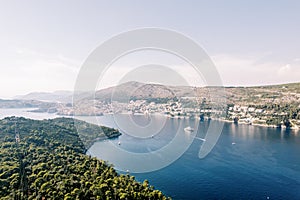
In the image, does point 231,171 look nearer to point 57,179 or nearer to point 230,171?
point 230,171

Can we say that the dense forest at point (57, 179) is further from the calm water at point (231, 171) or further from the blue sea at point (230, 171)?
the blue sea at point (230, 171)

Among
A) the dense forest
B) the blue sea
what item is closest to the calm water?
the blue sea

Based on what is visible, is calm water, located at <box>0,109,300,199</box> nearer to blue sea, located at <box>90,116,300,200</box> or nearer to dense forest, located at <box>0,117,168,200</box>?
blue sea, located at <box>90,116,300,200</box>

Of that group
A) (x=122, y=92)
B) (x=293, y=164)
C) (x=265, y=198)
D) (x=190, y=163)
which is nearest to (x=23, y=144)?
(x=190, y=163)

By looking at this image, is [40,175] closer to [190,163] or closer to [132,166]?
[132,166]

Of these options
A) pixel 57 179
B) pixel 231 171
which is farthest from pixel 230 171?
pixel 57 179

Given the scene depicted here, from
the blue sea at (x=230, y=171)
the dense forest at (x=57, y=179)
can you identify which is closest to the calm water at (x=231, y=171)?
the blue sea at (x=230, y=171)

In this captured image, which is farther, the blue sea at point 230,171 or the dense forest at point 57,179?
the blue sea at point 230,171

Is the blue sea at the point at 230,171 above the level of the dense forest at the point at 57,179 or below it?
below

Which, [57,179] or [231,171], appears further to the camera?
[231,171]

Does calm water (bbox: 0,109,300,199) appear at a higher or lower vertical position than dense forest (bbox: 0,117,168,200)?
lower
